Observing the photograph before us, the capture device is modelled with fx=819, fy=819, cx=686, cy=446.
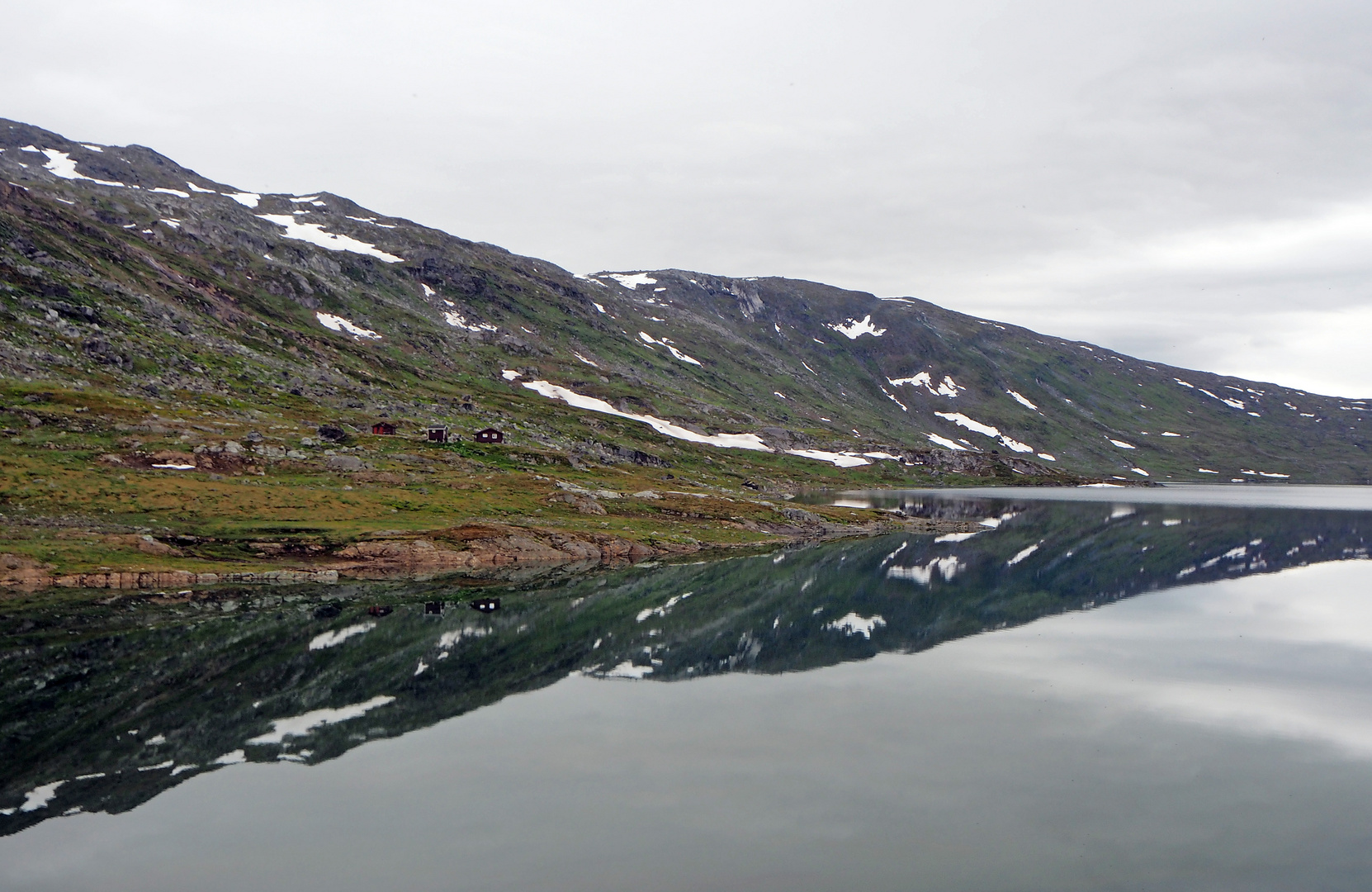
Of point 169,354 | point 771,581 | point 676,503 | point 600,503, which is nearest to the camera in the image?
point 771,581

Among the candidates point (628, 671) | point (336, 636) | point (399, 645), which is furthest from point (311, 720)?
point (628, 671)

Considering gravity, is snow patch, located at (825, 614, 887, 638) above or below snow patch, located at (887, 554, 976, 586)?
below

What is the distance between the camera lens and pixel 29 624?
44.1 metres

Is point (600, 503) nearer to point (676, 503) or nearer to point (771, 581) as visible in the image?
point (676, 503)

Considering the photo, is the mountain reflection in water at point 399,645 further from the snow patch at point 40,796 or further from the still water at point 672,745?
the still water at point 672,745

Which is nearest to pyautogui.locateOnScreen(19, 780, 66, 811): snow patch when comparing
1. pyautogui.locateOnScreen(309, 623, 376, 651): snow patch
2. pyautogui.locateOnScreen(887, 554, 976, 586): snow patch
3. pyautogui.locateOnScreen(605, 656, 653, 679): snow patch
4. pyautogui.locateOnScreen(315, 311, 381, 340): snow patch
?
pyautogui.locateOnScreen(309, 623, 376, 651): snow patch

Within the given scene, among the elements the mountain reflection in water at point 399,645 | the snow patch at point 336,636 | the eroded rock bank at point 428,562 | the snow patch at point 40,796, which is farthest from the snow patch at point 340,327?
the snow patch at point 40,796

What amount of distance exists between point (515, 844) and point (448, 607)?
111 feet

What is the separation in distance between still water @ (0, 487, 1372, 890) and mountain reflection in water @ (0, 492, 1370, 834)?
0.24 metres

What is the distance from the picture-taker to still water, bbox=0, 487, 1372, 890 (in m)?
22.5

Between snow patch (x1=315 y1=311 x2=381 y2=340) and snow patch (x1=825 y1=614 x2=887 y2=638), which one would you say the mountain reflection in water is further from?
snow patch (x1=315 y1=311 x2=381 y2=340)

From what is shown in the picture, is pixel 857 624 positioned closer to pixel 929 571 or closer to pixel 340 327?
pixel 929 571

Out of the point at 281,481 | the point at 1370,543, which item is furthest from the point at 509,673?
the point at 1370,543

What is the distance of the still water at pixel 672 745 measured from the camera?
22453 millimetres
